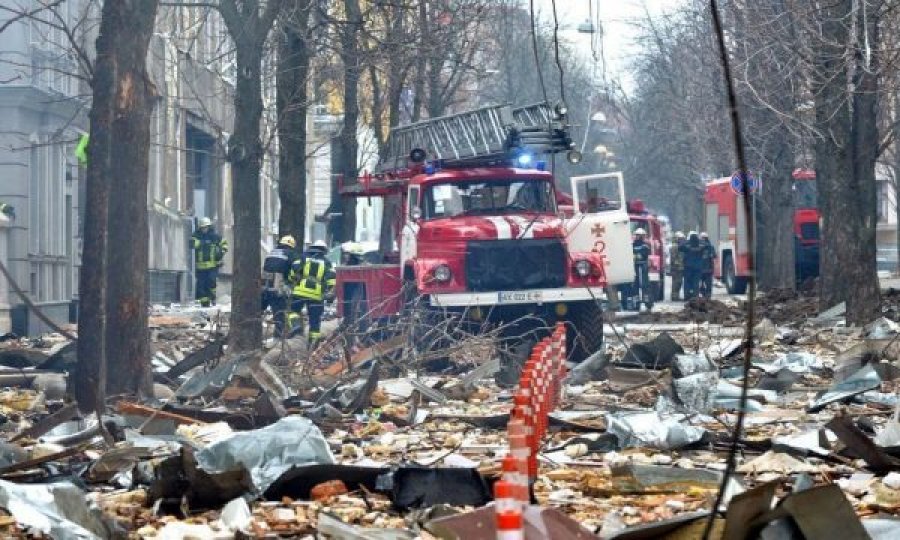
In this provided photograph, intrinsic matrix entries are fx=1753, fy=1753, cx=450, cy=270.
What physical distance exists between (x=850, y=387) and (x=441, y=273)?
6.34 metres

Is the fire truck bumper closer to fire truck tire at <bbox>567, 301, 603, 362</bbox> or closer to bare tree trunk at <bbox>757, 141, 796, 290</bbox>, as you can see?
fire truck tire at <bbox>567, 301, 603, 362</bbox>

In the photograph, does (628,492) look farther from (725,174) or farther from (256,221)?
(725,174)

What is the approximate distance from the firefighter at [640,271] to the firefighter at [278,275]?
12.0m

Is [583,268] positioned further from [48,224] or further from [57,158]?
[57,158]

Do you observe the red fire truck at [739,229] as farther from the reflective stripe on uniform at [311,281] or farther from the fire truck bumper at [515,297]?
the fire truck bumper at [515,297]

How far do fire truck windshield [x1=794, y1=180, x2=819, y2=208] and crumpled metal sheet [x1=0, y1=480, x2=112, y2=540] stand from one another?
119 feet

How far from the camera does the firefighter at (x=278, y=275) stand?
22.6 metres

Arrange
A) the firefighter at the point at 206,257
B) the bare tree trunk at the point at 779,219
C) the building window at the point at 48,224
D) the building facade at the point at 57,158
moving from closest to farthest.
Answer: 1. the building facade at the point at 57,158
2. the building window at the point at 48,224
3. the firefighter at the point at 206,257
4. the bare tree trunk at the point at 779,219

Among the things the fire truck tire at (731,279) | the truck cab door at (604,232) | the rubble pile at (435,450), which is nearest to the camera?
the rubble pile at (435,450)

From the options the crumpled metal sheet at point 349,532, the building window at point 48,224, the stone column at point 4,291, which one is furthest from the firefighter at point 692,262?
the crumpled metal sheet at point 349,532

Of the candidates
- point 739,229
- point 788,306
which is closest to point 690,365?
point 788,306

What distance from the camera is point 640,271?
3553 centimetres

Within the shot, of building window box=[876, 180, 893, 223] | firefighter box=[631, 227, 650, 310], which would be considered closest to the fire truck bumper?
firefighter box=[631, 227, 650, 310]

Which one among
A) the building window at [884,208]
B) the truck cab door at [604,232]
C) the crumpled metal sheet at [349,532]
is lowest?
the crumpled metal sheet at [349,532]
